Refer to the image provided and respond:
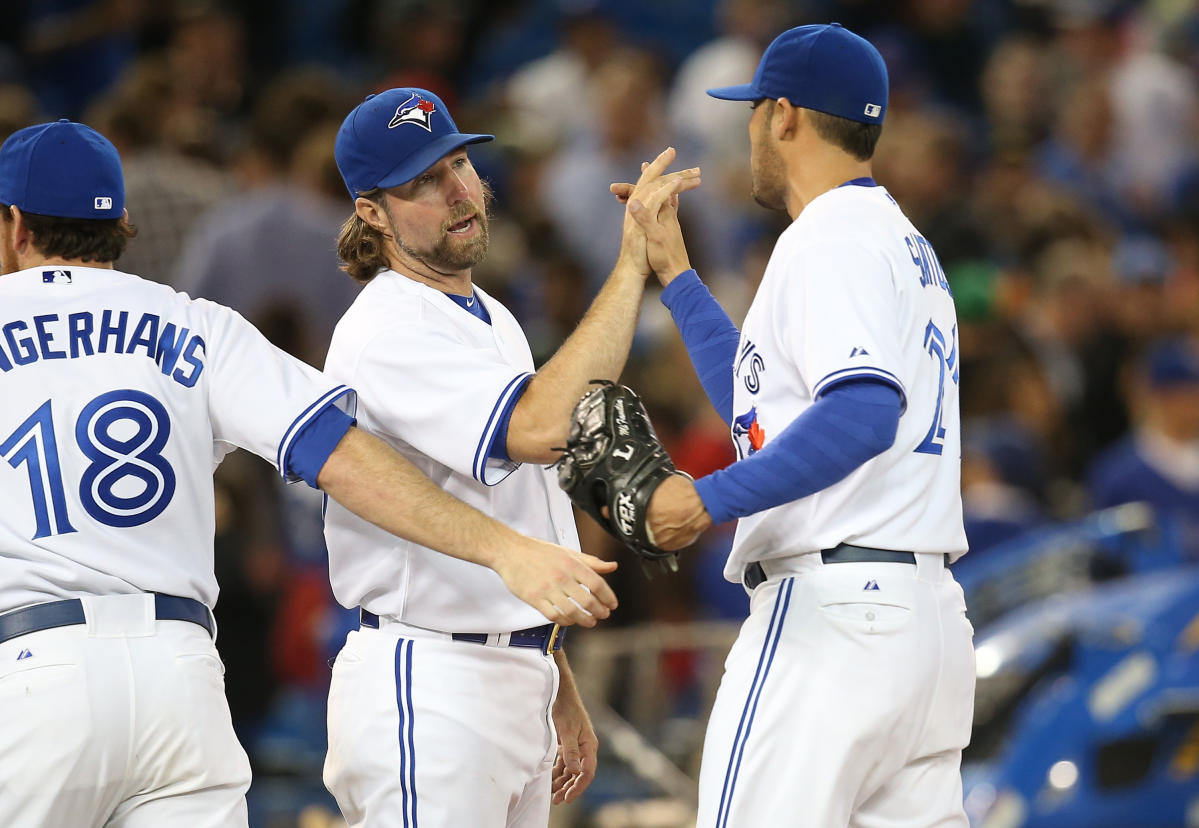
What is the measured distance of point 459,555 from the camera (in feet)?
12.5

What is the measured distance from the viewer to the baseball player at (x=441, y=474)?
3.91 m

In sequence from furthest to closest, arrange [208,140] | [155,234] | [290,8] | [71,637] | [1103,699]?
[290,8], [208,140], [155,234], [1103,699], [71,637]

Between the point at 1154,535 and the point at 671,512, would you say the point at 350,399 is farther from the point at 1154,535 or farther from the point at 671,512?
the point at 1154,535

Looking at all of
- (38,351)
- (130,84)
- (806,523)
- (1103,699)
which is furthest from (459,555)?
(130,84)

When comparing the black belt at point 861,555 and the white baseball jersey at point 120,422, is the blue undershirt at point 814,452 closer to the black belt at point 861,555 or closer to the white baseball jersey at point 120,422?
the black belt at point 861,555

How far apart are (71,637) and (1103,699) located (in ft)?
13.5

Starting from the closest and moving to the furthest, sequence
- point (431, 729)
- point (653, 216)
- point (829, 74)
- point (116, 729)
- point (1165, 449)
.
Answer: point (116, 729) < point (431, 729) < point (829, 74) < point (653, 216) < point (1165, 449)

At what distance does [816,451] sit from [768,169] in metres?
0.89

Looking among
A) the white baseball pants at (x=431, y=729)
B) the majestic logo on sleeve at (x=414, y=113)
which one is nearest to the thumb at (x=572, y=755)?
the white baseball pants at (x=431, y=729)

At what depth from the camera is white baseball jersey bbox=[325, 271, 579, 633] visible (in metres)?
3.94

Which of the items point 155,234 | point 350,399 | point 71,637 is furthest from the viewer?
point 155,234

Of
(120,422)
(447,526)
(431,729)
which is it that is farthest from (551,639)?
(120,422)

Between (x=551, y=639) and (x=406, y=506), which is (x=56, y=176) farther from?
(x=551, y=639)

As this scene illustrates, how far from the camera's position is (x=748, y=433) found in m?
3.99
